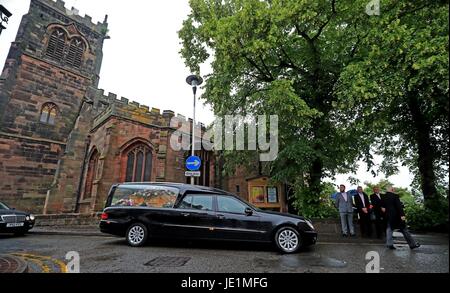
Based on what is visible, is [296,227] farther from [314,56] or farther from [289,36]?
[289,36]

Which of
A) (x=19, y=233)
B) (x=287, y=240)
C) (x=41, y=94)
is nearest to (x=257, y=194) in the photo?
(x=287, y=240)

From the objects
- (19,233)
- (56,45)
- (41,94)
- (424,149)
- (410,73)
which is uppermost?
(56,45)

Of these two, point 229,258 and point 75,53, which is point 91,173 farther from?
point 229,258

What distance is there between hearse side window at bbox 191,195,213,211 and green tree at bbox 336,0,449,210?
5512 mm

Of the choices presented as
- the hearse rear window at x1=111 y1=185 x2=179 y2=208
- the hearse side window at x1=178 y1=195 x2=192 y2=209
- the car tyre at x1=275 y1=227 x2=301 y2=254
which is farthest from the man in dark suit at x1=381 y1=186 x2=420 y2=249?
the hearse rear window at x1=111 y1=185 x2=179 y2=208

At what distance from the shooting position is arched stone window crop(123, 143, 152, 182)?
16188mm

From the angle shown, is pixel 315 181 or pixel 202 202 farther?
pixel 315 181

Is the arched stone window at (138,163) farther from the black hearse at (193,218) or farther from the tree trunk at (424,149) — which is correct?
the tree trunk at (424,149)

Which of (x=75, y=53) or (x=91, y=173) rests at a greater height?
(x=75, y=53)

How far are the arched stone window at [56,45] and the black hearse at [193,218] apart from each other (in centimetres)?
2225

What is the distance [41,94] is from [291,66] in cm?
2192

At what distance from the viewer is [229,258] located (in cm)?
566

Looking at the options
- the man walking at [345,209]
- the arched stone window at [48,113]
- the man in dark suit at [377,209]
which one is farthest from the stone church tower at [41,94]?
the man in dark suit at [377,209]

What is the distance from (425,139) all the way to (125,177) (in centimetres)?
1663
